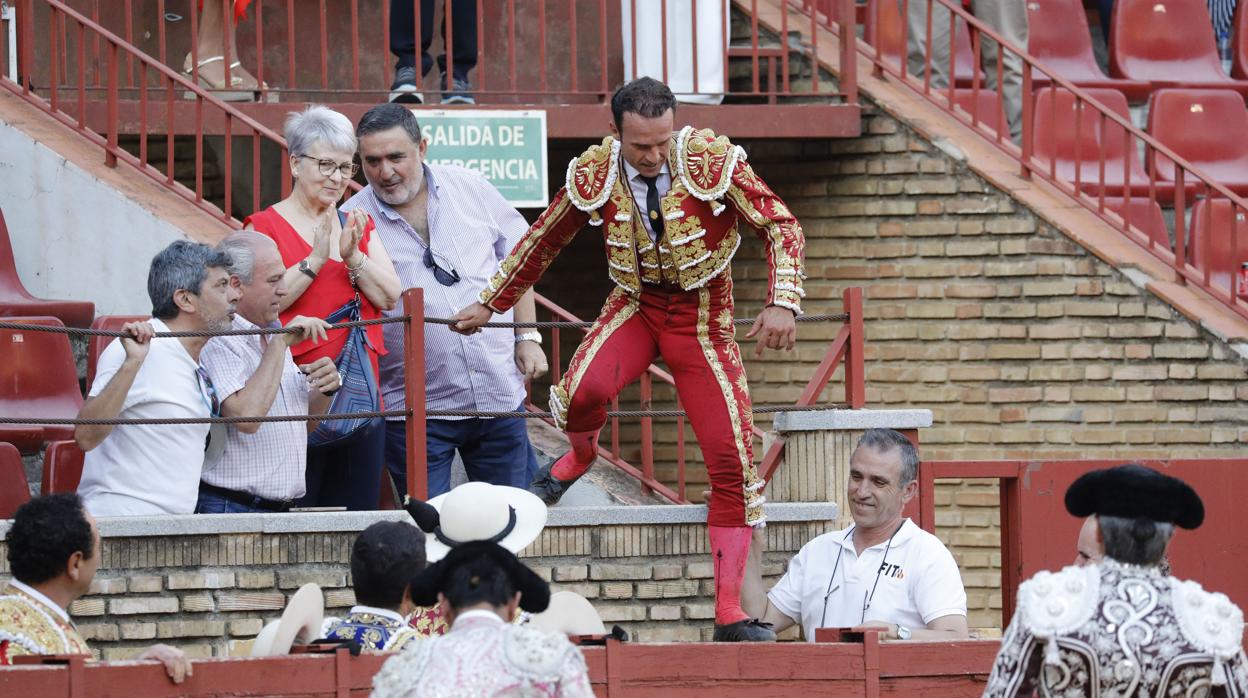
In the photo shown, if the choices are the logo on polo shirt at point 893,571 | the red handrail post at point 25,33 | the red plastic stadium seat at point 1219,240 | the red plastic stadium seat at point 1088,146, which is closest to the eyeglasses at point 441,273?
the logo on polo shirt at point 893,571

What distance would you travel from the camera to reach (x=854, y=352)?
784 centimetres

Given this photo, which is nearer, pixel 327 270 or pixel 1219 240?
pixel 327 270

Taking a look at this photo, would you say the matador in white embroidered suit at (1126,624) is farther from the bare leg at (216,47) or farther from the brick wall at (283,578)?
the bare leg at (216,47)

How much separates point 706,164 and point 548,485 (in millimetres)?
1403

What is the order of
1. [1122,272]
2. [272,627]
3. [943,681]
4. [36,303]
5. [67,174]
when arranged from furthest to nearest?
1. [1122,272]
2. [67,174]
3. [36,303]
4. [943,681]
5. [272,627]

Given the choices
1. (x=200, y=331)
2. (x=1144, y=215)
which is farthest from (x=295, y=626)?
(x=1144, y=215)

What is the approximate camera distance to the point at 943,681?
637 cm

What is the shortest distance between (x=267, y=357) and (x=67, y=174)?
254 centimetres

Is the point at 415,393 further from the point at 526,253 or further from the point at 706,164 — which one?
the point at 706,164

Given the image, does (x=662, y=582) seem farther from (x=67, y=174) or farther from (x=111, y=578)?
(x=67, y=174)

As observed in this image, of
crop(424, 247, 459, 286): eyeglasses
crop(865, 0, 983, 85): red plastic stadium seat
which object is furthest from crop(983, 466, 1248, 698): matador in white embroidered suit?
crop(865, 0, 983, 85): red plastic stadium seat

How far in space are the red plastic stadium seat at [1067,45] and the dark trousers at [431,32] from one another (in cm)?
357

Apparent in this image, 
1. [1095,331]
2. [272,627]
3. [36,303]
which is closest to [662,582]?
[272,627]

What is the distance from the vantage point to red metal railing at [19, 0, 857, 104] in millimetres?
11078
